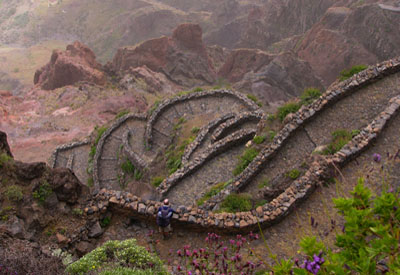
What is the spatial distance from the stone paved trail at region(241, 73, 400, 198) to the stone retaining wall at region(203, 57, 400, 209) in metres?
0.30

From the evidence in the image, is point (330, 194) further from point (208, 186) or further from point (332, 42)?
point (332, 42)

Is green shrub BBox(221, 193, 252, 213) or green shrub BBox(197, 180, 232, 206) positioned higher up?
green shrub BBox(221, 193, 252, 213)

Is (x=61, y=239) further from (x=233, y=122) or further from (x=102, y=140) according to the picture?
(x=102, y=140)

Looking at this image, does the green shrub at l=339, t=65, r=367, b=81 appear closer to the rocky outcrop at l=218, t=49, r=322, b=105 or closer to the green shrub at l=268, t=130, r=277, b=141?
→ the green shrub at l=268, t=130, r=277, b=141

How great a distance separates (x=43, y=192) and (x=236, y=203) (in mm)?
7532

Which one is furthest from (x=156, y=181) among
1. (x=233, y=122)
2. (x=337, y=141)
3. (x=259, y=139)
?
(x=337, y=141)

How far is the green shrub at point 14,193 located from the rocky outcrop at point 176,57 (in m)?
54.6

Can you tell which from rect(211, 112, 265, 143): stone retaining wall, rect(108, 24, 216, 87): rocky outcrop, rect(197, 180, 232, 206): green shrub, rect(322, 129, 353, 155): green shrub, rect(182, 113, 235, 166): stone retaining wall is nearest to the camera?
rect(322, 129, 353, 155): green shrub

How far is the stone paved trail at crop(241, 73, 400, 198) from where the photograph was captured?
48.0 ft

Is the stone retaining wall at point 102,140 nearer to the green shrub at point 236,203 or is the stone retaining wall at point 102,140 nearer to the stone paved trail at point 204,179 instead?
the stone paved trail at point 204,179

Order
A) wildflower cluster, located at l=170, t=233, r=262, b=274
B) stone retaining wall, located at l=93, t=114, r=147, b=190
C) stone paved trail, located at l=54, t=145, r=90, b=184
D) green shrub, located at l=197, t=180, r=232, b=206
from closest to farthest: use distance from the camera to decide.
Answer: wildflower cluster, located at l=170, t=233, r=262, b=274 < green shrub, located at l=197, t=180, r=232, b=206 < stone retaining wall, located at l=93, t=114, r=147, b=190 < stone paved trail, located at l=54, t=145, r=90, b=184

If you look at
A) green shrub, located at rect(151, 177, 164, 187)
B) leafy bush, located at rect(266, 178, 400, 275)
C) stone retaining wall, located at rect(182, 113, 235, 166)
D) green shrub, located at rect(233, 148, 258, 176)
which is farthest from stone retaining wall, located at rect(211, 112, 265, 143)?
leafy bush, located at rect(266, 178, 400, 275)

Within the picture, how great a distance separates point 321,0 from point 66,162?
71.5 meters

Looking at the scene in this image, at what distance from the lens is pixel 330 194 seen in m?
10.8
